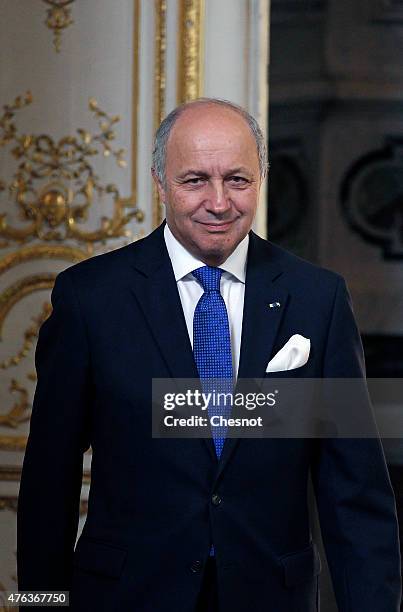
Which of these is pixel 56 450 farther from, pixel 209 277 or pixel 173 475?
pixel 209 277

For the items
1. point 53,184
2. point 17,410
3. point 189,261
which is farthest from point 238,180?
point 17,410

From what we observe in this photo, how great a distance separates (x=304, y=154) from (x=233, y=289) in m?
1.67

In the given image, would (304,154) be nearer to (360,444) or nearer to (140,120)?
(140,120)

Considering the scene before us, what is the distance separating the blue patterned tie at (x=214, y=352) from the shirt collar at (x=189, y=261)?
6cm

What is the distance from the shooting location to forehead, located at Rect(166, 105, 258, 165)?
1710mm

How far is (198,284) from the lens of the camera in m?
1.80

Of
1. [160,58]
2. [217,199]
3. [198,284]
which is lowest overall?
[198,284]

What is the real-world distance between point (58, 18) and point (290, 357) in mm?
1637

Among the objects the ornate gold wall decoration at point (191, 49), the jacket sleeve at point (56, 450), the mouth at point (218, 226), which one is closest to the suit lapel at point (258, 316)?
the mouth at point (218, 226)

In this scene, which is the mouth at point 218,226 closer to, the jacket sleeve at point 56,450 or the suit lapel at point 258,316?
the suit lapel at point 258,316

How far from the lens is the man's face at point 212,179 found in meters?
1.70

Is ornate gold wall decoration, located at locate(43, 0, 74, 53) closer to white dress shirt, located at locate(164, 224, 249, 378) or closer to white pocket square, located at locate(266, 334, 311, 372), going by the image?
white dress shirt, located at locate(164, 224, 249, 378)

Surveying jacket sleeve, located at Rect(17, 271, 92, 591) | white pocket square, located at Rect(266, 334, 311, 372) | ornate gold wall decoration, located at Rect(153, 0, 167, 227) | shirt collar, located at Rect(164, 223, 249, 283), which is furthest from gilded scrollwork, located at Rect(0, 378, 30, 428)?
white pocket square, located at Rect(266, 334, 311, 372)

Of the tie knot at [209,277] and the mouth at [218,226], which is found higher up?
the mouth at [218,226]
